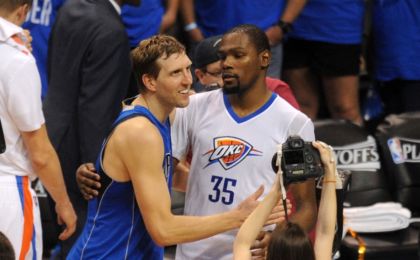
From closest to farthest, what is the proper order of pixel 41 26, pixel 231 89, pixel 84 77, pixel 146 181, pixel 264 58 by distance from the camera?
pixel 146 181, pixel 231 89, pixel 264 58, pixel 84 77, pixel 41 26

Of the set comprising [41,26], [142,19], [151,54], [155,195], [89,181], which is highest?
[151,54]

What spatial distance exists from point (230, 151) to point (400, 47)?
10.2ft

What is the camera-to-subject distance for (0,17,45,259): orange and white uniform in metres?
5.45

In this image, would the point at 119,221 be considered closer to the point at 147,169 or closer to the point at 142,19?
the point at 147,169

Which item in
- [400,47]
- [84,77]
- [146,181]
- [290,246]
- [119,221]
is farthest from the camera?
[400,47]

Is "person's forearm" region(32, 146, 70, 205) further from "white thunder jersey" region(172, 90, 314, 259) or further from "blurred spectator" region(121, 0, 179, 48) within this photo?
"blurred spectator" region(121, 0, 179, 48)

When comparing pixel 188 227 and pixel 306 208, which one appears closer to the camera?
pixel 188 227

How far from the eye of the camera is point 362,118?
845 centimetres

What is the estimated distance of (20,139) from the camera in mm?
5609

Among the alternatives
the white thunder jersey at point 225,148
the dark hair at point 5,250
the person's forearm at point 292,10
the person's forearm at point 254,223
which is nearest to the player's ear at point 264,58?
the white thunder jersey at point 225,148

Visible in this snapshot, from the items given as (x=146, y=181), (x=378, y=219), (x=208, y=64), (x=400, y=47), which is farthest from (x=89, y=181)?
(x=400, y=47)

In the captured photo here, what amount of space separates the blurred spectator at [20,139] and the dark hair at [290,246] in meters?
1.47

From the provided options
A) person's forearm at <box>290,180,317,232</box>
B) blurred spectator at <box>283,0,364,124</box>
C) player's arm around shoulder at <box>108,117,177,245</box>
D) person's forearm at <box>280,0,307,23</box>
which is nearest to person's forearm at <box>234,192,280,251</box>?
player's arm around shoulder at <box>108,117,177,245</box>

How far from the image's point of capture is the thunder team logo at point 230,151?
536cm
